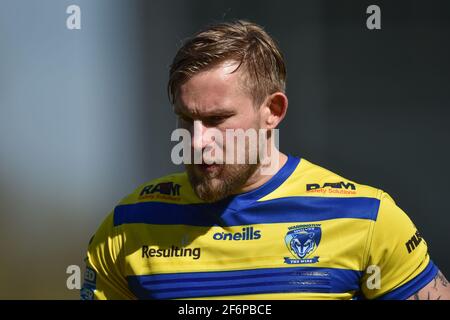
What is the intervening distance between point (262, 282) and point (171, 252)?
0.90 feet

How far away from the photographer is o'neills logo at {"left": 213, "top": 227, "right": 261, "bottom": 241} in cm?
208

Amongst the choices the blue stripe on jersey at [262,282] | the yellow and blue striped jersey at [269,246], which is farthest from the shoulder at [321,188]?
the blue stripe on jersey at [262,282]

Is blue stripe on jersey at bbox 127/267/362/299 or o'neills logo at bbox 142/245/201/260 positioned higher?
o'neills logo at bbox 142/245/201/260

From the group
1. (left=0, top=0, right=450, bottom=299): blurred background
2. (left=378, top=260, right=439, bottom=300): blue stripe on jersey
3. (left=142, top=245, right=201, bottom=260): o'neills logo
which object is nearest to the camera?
(left=378, top=260, right=439, bottom=300): blue stripe on jersey

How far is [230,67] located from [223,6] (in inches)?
101

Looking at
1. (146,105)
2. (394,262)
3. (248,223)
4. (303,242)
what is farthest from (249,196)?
(146,105)

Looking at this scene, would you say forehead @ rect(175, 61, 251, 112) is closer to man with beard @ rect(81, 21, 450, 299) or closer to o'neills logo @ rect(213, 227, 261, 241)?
man with beard @ rect(81, 21, 450, 299)

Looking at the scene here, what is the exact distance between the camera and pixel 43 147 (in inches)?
Result: 178

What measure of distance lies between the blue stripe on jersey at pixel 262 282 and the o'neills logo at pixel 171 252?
0.06 meters

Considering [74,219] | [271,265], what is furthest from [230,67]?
[74,219]

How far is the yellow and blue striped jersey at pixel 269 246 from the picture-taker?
2012 mm

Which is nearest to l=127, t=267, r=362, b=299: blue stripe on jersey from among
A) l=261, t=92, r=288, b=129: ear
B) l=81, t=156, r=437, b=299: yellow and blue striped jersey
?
l=81, t=156, r=437, b=299: yellow and blue striped jersey

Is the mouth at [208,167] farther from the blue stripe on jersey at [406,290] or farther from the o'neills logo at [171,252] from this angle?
the blue stripe on jersey at [406,290]

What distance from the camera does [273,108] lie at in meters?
2.16
